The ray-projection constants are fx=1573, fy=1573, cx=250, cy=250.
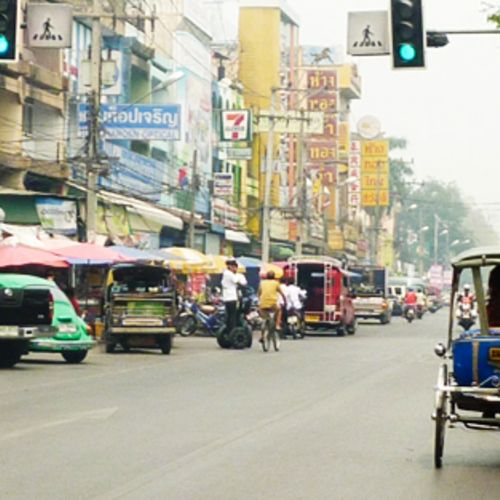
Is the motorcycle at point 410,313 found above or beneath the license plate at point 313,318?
above

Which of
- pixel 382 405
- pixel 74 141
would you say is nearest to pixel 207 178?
pixel 74 141

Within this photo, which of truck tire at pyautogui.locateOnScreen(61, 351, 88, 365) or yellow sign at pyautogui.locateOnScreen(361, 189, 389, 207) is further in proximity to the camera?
yellow sign at pyautogui.locateOnScreen(361, 189, 389, 207)

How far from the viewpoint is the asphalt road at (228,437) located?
11.0 meters

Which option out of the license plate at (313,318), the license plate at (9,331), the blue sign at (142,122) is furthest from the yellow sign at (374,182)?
the license plate at (9,331)

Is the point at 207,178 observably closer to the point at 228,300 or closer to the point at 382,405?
the point at 228,300

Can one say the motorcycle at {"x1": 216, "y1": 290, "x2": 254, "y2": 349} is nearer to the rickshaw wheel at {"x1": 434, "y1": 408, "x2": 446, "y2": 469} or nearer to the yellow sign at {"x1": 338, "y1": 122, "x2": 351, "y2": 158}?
the rickshaw wheel at {"x1": 434, "y1": 408, "x2": 446, "y2": 469}

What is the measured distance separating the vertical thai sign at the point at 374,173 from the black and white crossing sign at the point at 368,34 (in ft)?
300

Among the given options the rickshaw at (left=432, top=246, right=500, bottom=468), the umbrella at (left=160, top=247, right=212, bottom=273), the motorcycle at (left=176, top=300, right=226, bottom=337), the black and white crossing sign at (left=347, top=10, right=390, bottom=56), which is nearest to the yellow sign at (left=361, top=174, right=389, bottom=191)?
the umbrella at (left=160, top=247, right=212, bottom=273)

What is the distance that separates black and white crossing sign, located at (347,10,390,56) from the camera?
20.0m

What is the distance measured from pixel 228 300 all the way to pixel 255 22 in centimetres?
5702

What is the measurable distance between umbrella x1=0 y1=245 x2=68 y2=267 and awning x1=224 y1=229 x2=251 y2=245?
40.2 meters

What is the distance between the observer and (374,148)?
371 feet

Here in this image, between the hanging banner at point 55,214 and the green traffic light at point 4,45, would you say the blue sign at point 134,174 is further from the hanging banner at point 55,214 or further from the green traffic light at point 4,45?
the green traffic light at point 4,45

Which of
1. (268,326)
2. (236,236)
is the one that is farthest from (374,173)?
(268,326)
